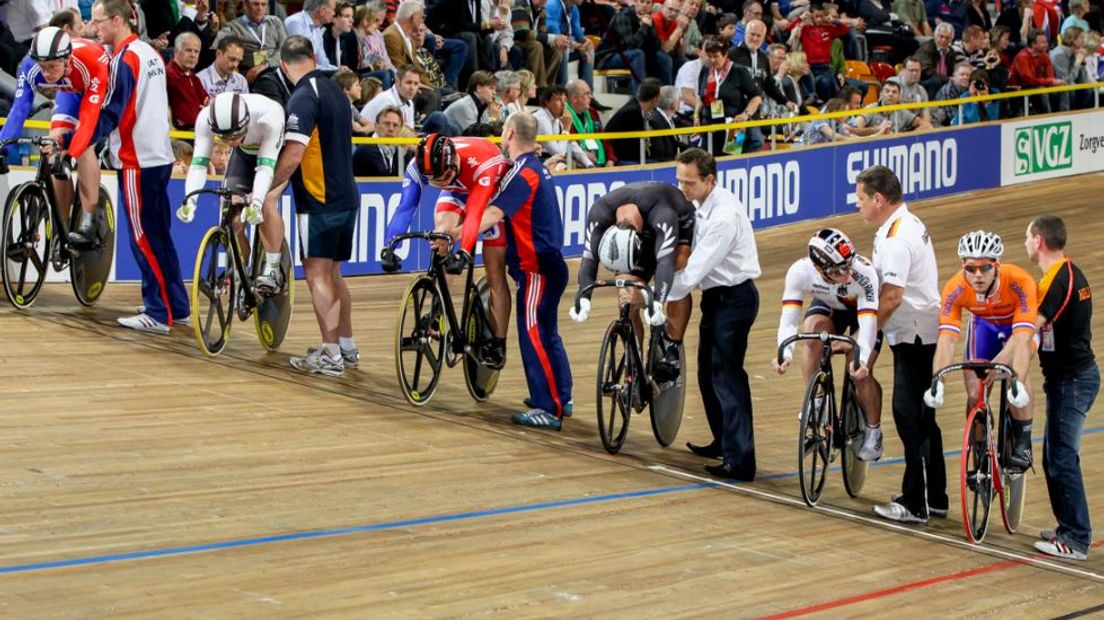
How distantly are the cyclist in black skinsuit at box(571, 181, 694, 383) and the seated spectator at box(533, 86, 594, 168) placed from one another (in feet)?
18.4

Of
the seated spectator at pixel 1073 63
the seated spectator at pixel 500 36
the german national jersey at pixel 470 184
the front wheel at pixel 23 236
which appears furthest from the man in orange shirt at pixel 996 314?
the seated spectator at pixel 1073 63

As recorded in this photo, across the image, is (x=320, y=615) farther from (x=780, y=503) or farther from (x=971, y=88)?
(x=971, y=88)

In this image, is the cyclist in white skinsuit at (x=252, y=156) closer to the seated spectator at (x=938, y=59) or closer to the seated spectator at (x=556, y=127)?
the seated spectator at (x=556, y=127)

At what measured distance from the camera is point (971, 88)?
19.0 metres

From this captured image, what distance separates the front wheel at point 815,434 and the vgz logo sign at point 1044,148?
12665mm

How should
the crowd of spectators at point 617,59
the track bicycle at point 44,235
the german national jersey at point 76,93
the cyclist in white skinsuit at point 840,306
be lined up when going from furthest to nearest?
the crowd of spectators at point 617,59
the track bicycle at point 44,235
the german national jersey at point 76,93
the cyclist in white skinsuit at point 840,306

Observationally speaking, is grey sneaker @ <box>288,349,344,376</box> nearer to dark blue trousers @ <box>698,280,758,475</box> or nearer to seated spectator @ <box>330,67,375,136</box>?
dark blue trousers @ <box>698,280,758,475</box>

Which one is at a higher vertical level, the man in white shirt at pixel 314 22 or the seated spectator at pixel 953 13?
the seated spectator at pixel 953 13

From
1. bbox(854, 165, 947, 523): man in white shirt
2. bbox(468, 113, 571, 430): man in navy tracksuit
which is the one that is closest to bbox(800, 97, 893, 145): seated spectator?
bbox(468, 113, 571, 430): man in navy tracksuit

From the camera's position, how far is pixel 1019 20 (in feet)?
72.1

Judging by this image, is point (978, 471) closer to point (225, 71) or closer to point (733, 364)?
point (733, 364)

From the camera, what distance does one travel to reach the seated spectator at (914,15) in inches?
893

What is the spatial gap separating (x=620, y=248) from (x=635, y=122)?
6.94m

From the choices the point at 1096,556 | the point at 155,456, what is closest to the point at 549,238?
the point at 155,456
